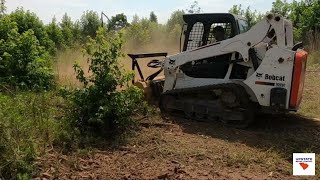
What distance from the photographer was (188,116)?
8.48 meters

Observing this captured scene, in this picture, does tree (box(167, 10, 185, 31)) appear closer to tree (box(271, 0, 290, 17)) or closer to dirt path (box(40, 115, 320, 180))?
tree (box(271, 0, 290, 17))

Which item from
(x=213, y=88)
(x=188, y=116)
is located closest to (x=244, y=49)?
(x=213, y=88)

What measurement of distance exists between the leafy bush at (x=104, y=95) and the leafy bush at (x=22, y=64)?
276 centimetres

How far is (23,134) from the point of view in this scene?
5.80 meters

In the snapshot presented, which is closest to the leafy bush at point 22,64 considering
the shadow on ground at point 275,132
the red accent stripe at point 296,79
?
the shadow on ground at point 275,132

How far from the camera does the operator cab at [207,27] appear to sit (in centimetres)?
858

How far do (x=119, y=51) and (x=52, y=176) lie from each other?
2706 millimetres

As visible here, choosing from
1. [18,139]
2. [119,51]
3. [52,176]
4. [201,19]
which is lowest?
[52,176]

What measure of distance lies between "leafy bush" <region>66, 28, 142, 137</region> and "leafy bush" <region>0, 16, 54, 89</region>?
2760 millimetres

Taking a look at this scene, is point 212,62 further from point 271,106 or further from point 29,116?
point 29,116

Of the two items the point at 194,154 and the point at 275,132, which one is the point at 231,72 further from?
the point at 194,154

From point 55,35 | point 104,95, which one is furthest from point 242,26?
point 55,35

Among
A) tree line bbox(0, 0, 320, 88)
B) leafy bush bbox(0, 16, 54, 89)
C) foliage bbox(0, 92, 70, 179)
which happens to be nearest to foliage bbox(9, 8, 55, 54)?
tree line bbox(0, 0, 320, 88)

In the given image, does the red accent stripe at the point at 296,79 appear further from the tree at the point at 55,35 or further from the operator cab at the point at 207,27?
the tree at the point at 55,35
